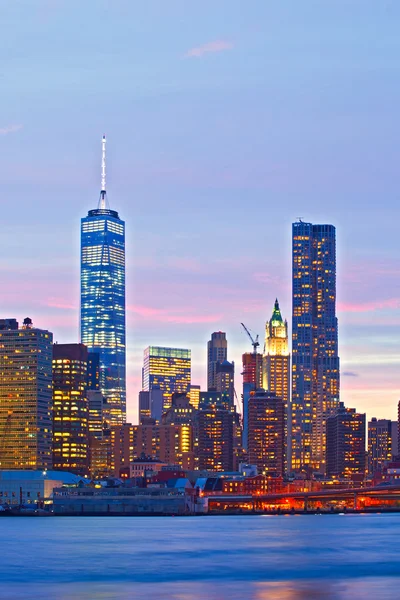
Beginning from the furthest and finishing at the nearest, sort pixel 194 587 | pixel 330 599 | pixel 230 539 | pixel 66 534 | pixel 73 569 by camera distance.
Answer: pixel 66 534
pixel 230 539
pixel 73 569
pixel 194 587
pixel 330 599

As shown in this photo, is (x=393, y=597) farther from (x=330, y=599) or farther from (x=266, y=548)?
(x=266, y=548)

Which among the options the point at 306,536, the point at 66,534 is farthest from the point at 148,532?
the point at 306,536

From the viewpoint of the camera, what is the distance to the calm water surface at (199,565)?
9444 centimetres

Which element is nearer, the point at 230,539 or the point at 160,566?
the point at 160,566

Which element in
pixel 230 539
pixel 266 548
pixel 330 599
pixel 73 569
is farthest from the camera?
pixel 230 539

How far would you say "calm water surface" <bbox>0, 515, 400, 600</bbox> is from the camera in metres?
94.4

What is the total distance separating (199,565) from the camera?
4592 inches

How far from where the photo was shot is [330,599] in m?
89.6

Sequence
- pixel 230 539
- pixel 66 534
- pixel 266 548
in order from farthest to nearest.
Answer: pixel 66 534 → pixel 230 539 → pixel 266 548

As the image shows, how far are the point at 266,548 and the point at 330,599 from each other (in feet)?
159

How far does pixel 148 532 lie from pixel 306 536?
22577 mm

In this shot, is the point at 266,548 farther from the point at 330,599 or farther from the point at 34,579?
the point at 330,599

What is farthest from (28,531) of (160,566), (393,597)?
(393,597)

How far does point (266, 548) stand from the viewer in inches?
5423
